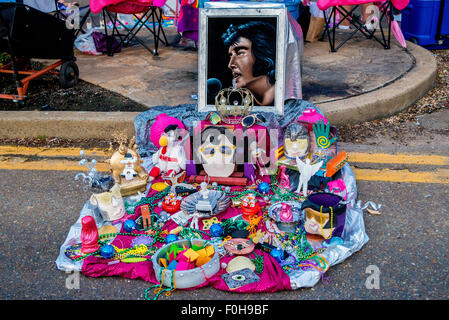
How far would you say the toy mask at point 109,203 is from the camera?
12.3ft

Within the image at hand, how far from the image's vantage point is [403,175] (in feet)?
14.2

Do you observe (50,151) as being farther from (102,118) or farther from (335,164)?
(335,164)

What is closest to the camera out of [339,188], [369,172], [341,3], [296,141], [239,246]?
[239,246]

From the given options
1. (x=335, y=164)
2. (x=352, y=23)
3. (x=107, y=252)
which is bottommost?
(x=107, y=252)

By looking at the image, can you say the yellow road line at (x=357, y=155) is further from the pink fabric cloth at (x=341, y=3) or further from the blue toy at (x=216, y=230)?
the pink fabric cloth at (x=341, y=3)

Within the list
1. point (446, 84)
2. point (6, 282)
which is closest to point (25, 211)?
point (6, 282)

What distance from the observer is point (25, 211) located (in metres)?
4.01

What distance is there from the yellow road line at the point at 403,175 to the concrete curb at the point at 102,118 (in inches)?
38.9

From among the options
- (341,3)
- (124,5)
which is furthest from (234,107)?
(124,5)

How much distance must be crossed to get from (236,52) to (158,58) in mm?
2718

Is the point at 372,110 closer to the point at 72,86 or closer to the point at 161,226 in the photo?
the point at 161,226

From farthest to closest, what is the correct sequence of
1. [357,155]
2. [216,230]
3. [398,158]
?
1. [357,155]
2. [398,158]
3. [216,230]

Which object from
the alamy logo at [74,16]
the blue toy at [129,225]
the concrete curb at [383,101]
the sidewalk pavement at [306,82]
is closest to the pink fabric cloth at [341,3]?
the sidewalk pavement at [306,82]

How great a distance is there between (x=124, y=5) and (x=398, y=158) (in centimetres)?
469
